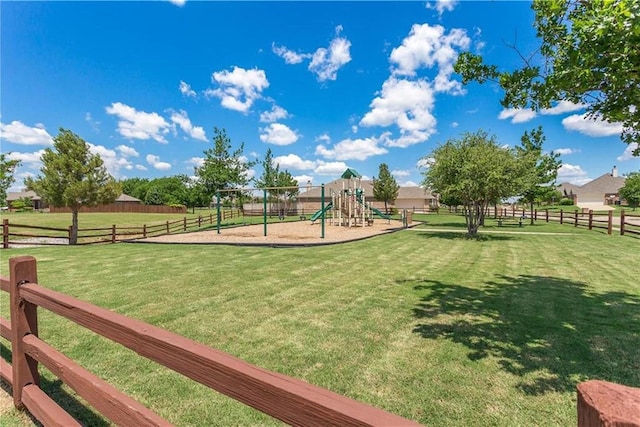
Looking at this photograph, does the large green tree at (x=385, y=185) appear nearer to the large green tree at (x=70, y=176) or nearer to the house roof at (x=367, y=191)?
the house roof at (x=367, y=191)

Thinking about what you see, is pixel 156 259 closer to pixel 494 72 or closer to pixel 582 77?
pixel 494 72

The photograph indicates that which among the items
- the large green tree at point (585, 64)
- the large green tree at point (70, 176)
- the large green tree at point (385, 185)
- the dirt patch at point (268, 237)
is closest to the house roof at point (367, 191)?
the large green tree at point (385, 185)

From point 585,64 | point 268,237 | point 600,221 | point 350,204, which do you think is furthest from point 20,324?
point 600,221

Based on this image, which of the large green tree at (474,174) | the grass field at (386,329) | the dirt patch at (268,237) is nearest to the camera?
the grass field at (386,329)

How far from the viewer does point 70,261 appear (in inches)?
394

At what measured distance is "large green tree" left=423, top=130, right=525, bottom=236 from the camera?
645 inches

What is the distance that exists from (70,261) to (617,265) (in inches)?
624

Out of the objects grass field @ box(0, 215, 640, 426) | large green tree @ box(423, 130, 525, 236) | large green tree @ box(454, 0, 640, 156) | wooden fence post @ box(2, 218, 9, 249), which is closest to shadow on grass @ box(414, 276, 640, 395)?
grass field @ box(0, 215, 640, 426)

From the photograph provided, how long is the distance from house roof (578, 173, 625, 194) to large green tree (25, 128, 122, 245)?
94339 millimetres

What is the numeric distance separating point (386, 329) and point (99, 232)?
979 inches

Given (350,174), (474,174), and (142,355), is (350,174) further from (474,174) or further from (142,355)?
(142,355)

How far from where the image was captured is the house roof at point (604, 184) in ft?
241

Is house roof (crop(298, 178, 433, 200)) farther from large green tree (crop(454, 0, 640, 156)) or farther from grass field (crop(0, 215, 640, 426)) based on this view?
large green tree (crop(454, 0, 640, 156))

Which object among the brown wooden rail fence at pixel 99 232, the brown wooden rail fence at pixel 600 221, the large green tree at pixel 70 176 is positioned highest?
the large green tree at pixel 70 176
